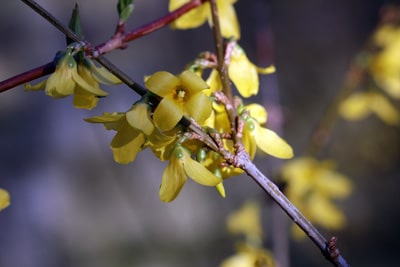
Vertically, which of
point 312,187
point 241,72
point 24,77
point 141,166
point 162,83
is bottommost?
point 141,166

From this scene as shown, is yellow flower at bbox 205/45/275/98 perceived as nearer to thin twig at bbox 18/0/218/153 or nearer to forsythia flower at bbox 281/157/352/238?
thin twig at bbox 18/0/218/153

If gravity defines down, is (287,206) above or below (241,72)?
below

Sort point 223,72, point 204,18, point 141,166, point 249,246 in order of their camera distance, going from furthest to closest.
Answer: point 141,166
point 249,246
point 204,18
point 223,72

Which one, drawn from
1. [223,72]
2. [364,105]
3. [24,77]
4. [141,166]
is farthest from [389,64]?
[141,166]

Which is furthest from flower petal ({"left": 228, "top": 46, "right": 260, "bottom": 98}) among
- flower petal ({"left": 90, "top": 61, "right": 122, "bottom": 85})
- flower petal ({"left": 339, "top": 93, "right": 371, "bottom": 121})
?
flower petal ({"left": 339, "top": 93, "right": 371, "bottom": 121})

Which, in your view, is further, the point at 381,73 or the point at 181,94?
the point at 381,73

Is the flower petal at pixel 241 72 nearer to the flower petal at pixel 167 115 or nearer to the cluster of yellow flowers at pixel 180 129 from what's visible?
the cluster of yellow flowers at pixel 180 129

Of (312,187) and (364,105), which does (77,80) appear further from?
(364,105)
